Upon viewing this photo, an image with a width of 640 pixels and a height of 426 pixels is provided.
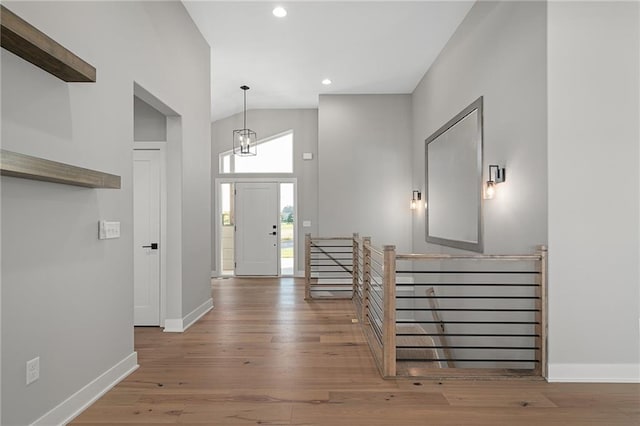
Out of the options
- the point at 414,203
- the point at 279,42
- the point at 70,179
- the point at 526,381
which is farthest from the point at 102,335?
the point at 414,203

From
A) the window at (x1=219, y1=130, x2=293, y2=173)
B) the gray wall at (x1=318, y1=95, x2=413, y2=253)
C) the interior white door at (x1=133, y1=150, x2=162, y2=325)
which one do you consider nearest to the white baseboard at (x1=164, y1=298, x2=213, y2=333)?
the interior white door at (x1=133, y1=150, x2=162, y2=325)

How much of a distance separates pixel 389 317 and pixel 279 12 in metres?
3.34

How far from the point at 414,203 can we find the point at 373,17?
3.22 metres

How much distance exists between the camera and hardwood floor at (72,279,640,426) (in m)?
2.31

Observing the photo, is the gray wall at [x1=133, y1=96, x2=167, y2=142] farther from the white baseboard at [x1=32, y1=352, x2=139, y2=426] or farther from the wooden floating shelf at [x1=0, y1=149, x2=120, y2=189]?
the white baseboard at [x1=32, y1=352, x2=139, y2=426]

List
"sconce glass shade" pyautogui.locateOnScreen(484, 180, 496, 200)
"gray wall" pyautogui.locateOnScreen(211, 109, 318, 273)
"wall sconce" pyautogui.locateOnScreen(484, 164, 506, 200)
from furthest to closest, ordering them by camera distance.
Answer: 1. "gray wall" pyautogui.locateOnScreen(211, 109, 318, 273)
2. "sconce glass shade" pyautogui.locateOnScreen(484, 180, 496, 200)
3. "wall sconce" pyautogui.locateOnScreen(484, 164, 506, 200)

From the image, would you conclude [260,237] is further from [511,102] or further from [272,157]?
[511,102]

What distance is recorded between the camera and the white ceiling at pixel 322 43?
4.22 m

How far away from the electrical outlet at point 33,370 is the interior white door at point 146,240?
7.62 feet

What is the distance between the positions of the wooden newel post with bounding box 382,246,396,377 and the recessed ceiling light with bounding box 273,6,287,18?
287 centimetres

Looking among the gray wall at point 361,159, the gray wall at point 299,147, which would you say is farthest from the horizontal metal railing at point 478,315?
the gray wall at point 299,147

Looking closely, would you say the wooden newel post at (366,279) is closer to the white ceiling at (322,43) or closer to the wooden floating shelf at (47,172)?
the white ceiling at (322,43)

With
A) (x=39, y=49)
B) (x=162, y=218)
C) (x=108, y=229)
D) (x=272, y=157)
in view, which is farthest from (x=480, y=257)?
(x=272, y=157)

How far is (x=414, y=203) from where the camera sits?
671cm
